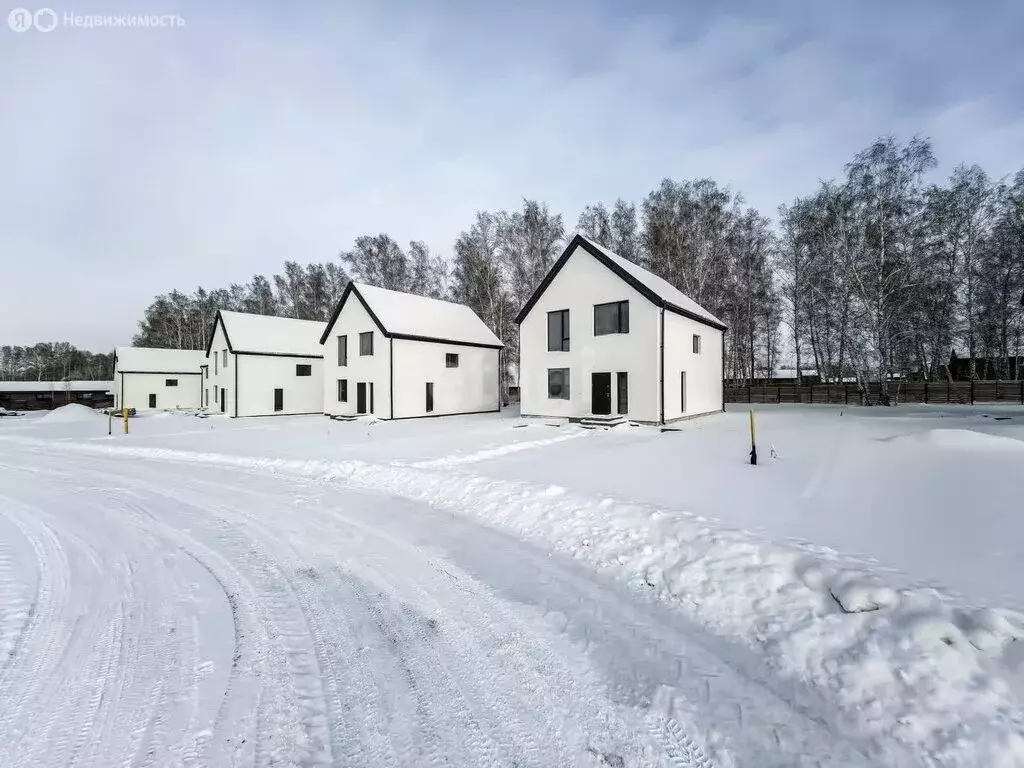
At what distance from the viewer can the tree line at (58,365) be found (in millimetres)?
74131

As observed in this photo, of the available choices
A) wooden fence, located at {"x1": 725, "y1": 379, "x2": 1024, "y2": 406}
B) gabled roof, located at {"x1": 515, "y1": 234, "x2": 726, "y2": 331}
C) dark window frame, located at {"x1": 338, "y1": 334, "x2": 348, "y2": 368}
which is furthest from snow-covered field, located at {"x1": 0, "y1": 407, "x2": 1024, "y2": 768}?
wooden fence, located at {"x1": 725, "y1": 379, "x2": 1024, "y2": 406}

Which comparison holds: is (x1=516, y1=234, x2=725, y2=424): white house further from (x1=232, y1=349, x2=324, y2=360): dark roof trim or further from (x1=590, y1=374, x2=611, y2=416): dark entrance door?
(x1=232, y1=349, x2=324, y2=360): dark roof trim

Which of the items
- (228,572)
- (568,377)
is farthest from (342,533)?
(568,377)

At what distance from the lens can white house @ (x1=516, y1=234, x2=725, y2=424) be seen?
17391 mm

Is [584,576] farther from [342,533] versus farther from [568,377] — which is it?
[568,377]

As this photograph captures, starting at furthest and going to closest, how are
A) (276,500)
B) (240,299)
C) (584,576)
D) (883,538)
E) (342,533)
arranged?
(240,299) → (276,500) → (342,533) → (883,538) → (584,576)

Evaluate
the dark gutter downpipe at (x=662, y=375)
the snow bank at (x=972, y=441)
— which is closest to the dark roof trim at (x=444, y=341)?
the dark gutter downpipe at (x=662, y=375)

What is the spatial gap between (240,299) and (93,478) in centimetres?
5063

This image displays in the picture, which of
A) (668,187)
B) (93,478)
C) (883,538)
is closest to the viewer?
(883,538)

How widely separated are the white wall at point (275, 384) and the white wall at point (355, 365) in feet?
16.4

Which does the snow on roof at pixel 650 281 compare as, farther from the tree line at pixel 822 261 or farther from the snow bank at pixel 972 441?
the snow bank at pixel 972 441

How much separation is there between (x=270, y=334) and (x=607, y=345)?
75.9ft

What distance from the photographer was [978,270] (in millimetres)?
25828

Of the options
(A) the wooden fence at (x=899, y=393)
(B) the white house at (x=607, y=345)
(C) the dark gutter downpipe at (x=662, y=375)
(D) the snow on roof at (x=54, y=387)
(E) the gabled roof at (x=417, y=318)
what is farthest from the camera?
(D) the snow on roof at (x=54, y=387)
